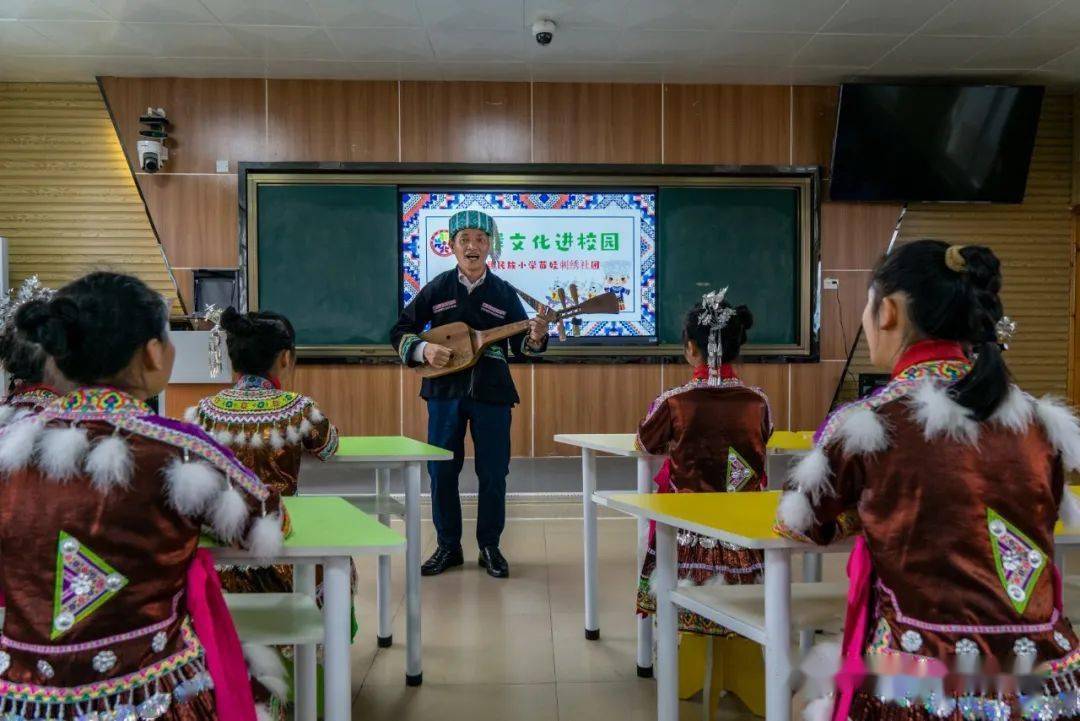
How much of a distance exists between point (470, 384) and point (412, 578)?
107 centimetres

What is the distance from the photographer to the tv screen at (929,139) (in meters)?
5.33

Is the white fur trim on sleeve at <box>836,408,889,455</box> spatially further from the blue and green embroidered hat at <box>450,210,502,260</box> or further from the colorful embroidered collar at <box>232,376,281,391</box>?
the blue and green embroidered hat at <box>450,210,502,260</box>

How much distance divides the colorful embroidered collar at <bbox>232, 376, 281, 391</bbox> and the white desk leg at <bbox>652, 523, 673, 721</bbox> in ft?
3.69

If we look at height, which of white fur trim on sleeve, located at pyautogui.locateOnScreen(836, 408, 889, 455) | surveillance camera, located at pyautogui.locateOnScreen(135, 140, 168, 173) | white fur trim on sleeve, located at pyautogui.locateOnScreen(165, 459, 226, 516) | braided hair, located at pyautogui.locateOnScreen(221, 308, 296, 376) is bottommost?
white fur trim on sleeve, located at pyautogui.locateOnScreen(165, 459, 226, 516)

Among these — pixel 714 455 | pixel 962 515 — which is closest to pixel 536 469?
pixel 714 455

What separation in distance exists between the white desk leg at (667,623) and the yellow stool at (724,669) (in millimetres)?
354

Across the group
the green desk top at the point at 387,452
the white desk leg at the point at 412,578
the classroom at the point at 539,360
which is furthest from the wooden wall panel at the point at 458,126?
the white desk leg at the point at 412,578

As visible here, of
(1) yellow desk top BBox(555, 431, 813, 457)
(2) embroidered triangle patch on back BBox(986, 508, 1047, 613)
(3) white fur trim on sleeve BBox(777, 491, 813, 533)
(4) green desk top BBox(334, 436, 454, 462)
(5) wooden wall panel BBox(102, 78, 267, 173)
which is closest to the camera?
(2) embroidered triangle patch on back BBox(986, 508, 1047, 613)

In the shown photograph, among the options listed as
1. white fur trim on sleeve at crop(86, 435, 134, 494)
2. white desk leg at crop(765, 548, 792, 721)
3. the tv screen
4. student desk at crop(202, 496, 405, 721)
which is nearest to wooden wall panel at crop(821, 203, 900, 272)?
the tv screen

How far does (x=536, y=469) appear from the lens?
5430 millimetres

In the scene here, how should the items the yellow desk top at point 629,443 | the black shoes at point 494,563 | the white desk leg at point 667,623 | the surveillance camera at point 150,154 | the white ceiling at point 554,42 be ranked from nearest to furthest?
1. the white desk leg at point 667,623
2. the yellow desk top at point 629,443
3. the black shoes at point 494,563
4. the white ceiling at point 554,42
5. the surveillance camera at point 150,154

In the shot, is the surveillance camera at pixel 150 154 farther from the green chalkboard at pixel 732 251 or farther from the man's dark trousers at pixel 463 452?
the green chalkboard at pixel 732 251

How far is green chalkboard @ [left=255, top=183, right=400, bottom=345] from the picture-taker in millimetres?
5363

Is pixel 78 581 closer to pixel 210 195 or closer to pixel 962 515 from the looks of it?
pixel 962 515
